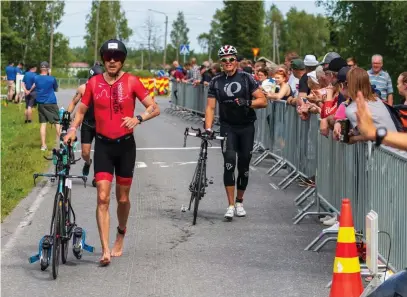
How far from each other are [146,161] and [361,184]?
1016 cm

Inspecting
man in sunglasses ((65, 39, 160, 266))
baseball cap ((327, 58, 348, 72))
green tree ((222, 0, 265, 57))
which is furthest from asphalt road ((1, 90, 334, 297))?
green tree ((222, 0, 265, 57))

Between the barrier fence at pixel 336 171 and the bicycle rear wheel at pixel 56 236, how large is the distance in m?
2.67

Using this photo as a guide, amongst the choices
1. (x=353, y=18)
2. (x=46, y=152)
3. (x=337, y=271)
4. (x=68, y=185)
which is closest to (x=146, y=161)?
(x=46, y=152)

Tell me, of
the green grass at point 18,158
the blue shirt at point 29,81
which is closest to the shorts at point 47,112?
the green grass at point 18,158

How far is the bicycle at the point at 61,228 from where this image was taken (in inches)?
356

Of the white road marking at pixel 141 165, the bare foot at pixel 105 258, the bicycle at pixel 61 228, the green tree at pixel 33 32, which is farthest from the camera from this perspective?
the green tree at pixel 33 32

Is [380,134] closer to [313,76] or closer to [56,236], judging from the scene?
[56,236]

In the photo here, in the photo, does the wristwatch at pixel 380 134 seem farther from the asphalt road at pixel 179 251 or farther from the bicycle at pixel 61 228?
the bicycle at pixel 61 228

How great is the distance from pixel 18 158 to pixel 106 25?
398 feet

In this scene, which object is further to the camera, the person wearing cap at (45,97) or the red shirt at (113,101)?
the person wearing cap at (45,97)

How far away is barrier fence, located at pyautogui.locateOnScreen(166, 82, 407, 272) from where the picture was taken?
833cm

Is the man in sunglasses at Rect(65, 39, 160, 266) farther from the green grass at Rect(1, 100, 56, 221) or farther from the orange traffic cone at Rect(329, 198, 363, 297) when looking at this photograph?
the green grass at Rect(1, 100, 56, 221)

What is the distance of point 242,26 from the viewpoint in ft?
459

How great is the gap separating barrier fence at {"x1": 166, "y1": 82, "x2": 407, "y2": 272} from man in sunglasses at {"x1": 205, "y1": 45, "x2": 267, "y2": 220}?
82cm
